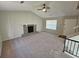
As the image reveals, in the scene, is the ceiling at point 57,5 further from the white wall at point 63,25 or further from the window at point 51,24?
the window at point 51,24

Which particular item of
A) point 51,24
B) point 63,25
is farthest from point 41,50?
point 51,24

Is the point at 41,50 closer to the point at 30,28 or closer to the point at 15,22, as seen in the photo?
the point at 15,22

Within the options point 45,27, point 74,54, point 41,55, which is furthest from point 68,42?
point 45,27

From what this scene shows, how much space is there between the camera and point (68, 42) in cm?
382

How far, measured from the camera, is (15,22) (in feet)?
28.5

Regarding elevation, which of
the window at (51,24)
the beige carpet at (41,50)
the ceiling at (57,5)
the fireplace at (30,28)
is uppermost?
the ceiling at (57,5)

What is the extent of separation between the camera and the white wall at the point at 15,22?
8.12m

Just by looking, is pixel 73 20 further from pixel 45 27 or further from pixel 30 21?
pixel 30 21

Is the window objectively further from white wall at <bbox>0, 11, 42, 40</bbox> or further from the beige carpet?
the beige carpet

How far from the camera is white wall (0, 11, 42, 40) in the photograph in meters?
8.12

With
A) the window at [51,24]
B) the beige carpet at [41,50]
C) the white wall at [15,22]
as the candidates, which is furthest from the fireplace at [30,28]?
the beige carpet at [41,50]

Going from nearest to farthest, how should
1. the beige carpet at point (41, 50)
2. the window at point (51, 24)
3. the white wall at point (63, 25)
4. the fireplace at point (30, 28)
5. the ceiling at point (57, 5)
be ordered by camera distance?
the beige carpet at point (41, 50), the ceiling at point (57, 5), the white wall at point (63, 25), the window at point (51, 24), the fireplace at point (30, 28)

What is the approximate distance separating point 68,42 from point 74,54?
0.51m

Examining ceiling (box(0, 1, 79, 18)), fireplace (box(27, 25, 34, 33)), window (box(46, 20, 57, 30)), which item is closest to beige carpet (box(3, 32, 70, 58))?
ceiling (box(0, 1, 79, 18))
